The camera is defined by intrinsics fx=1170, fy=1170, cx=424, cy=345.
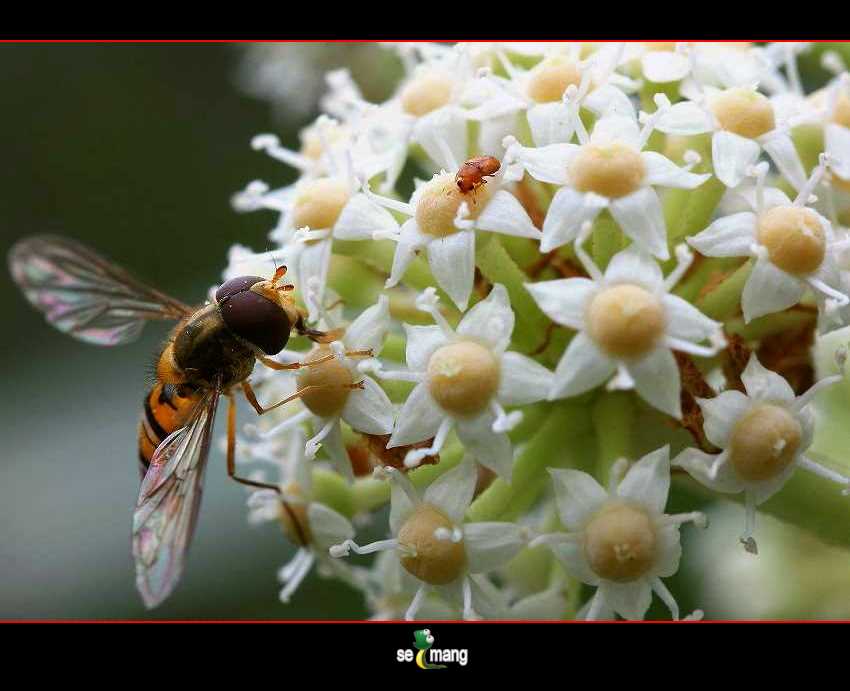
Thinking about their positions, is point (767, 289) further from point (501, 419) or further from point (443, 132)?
point (443, 132)

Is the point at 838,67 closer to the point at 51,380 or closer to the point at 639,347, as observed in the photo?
the point at 639,347

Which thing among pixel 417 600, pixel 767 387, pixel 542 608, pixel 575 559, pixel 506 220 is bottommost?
pixel 542 608
